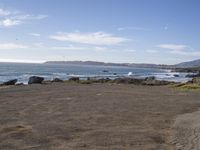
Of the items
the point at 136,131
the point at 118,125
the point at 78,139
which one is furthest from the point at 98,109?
the point at 78,139

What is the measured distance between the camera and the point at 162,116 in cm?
2409

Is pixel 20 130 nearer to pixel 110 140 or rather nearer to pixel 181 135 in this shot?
pixel 110 140

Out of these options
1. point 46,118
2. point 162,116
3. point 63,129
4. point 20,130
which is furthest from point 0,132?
point 162,116

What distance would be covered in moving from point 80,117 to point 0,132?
5834 millimetres

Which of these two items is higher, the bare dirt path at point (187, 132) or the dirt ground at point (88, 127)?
the bare dirt path at point (187, 132)

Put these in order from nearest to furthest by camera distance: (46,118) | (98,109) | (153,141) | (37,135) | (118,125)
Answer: (153,141) → (37,135) → (118,125) → (46,118) → (98,109)

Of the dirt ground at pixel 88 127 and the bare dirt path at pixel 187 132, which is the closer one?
the bare dirt path at pixel 187 132

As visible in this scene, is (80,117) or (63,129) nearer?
(63,129)

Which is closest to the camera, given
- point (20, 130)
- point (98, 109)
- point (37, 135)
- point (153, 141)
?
point (153, 141)

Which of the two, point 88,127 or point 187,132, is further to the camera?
point 88,127

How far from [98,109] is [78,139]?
10.6 m

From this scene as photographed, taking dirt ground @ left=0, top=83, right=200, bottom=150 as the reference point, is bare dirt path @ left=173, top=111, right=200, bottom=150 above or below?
above

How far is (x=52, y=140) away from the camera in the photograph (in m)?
16.5

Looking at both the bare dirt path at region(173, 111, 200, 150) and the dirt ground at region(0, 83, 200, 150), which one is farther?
the dirt ground at region(0, 83, 200, 150)
